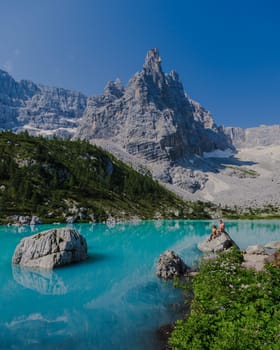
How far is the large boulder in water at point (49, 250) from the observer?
31.4 m

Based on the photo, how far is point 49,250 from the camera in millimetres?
32000

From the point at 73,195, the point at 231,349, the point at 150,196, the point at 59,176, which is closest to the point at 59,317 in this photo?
the point at 231,349

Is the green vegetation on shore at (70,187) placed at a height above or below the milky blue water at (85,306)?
above

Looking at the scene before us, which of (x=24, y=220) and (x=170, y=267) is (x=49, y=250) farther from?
(x=24, y=220)

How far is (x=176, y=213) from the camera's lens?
149125 millimetres

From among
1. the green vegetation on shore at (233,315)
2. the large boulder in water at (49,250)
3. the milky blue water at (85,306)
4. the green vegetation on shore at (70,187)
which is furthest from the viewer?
the green vegetation on shore at (70,187)

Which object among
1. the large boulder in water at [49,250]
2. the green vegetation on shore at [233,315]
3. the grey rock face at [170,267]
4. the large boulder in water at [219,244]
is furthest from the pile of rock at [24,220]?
the green vegetation on shore at [233,315]

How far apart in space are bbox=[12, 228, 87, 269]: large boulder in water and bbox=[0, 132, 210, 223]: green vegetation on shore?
6303 centimetres

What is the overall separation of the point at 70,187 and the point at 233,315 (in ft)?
435

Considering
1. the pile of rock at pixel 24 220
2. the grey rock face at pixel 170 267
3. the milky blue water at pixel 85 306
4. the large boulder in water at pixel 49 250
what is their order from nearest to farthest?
the milky blue water at pixel 85 306 → the grey rock face at pixel 170 267 → the large boulder in water at pixel 49 250 → the pile of rock at pixel 24 220

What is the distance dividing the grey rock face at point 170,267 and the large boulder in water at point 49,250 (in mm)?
11297

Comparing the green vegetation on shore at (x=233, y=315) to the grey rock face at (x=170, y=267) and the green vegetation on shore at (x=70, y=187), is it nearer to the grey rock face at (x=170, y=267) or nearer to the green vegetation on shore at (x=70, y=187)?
the grey rock face at (x=170, y=267)

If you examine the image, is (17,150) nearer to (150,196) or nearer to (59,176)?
(59,176)

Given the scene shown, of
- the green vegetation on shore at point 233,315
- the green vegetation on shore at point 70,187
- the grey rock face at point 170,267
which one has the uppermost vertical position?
the green vegetation on shore at point 70,187
